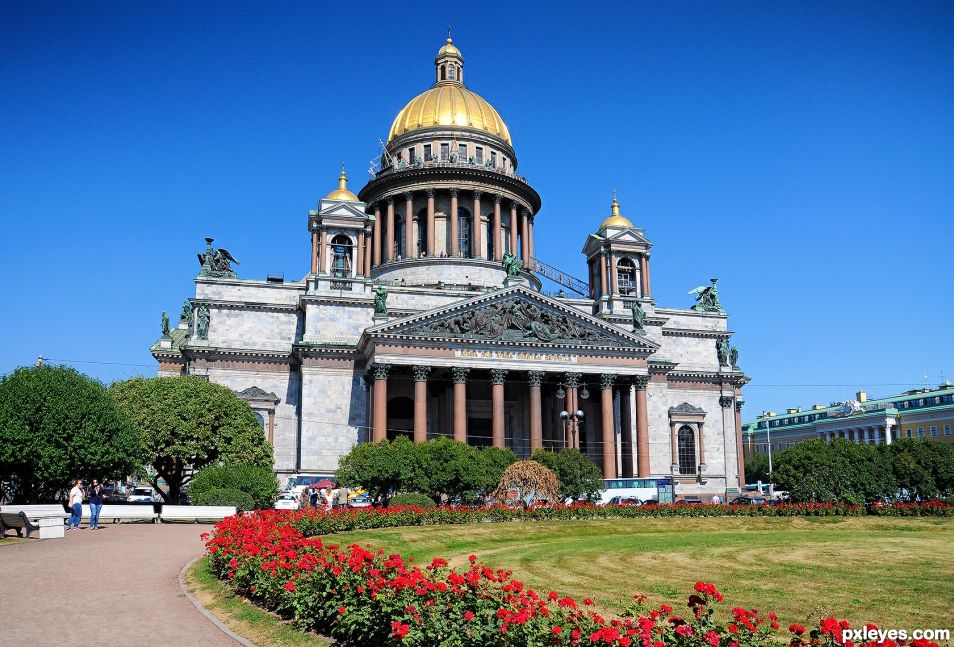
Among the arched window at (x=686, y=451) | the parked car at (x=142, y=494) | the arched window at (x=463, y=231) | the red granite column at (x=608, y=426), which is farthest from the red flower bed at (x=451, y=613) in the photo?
the arched window at (x=463, y=231)

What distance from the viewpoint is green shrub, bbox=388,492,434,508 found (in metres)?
37.9

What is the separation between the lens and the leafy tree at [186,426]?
45219 mm

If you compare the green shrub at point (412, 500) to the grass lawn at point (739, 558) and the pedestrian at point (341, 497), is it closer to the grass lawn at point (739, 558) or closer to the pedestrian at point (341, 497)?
the grass lawn at point (739, 558)

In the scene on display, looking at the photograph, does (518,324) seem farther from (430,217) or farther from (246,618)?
(246,618)

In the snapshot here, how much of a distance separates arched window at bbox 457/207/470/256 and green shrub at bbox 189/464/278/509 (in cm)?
3659

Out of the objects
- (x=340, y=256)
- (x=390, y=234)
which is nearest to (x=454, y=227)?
(x=390, y=234)

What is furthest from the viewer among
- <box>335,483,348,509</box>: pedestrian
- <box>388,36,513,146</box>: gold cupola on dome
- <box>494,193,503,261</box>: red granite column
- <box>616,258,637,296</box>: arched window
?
<box>388,36,513,146</box>: gold cupola on dome

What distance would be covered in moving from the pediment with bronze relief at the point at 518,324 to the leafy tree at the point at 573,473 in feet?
44.1

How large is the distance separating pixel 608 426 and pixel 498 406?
8.26 m

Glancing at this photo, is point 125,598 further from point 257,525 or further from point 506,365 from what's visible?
point 506,365

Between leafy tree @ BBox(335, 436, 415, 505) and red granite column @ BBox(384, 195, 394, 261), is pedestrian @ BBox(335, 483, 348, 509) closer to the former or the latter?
leafy tree @ BBox(335, 436, 415, 505)

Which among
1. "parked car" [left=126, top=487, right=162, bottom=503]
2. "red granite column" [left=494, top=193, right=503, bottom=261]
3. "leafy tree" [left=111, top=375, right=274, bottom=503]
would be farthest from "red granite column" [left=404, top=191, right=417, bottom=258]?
"parked car" [left=126, top=487, right=162, bottom=503]

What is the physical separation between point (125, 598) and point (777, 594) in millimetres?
13534

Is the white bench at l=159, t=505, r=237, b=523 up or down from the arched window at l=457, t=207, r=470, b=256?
down
